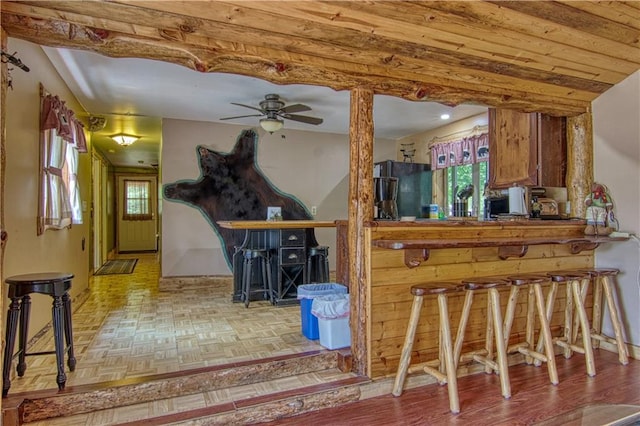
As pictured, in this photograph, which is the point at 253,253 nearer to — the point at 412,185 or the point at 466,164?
the point at 412,185

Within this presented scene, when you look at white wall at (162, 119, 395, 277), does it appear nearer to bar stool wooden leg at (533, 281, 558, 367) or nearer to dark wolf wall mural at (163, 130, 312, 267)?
dark wolf wall mural at (163, 130, 312, 267)

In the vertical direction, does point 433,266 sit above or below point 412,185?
below

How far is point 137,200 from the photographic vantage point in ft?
34.8

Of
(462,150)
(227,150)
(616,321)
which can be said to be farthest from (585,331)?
(227,150)

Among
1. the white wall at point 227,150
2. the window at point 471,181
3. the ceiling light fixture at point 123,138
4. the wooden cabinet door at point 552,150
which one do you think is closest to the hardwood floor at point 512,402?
the wooden cabinet door at point 552,150

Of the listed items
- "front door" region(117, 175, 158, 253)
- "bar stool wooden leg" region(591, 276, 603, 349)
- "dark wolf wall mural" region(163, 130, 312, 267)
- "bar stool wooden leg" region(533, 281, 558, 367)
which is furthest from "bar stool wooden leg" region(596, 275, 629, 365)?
"front door" region(117, 175, 158, 253)

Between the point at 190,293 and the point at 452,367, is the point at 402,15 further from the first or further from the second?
the point at 190,293

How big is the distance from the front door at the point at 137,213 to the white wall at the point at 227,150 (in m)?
5.54

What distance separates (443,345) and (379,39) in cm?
198

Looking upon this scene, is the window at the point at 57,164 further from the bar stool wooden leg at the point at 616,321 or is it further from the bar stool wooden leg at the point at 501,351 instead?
the bar stool wooden leg at the point at 616,321

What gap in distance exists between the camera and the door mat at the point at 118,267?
6.97 meters

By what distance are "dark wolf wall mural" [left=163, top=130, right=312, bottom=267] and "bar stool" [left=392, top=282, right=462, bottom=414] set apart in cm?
336

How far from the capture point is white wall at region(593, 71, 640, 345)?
3285 millimetres

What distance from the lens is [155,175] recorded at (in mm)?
10750
